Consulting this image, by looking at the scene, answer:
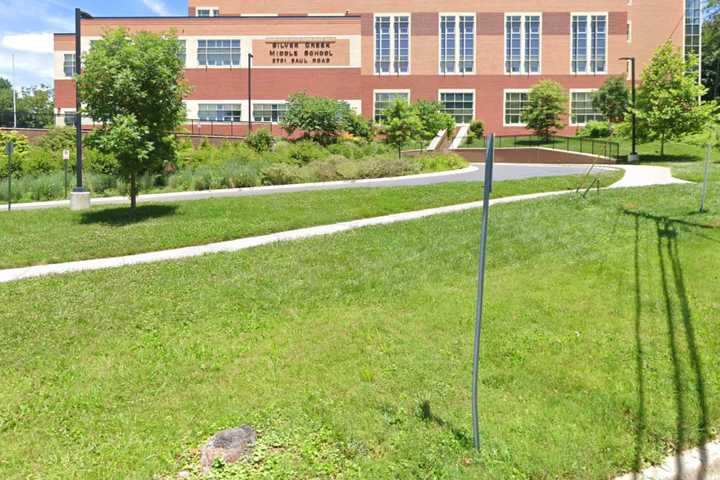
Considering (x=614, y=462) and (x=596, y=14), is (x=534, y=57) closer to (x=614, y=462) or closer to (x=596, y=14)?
(x=596, y=14)

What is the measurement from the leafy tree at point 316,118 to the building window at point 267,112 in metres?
12.2

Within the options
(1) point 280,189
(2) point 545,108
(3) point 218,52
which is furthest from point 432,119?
(1) point 280,189

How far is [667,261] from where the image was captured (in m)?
8.14

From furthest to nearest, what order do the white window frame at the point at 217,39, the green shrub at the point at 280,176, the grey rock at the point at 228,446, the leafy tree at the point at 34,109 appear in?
the leafy tree at the point at 34,109, the white window frame at the point at 217,39, the green shrub at the point at 280,176, the grey rock at the point at 228,446

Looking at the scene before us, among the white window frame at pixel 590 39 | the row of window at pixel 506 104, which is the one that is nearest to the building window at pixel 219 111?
the row of window at pixel 506 104

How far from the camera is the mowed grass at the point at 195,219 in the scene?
34.3ft

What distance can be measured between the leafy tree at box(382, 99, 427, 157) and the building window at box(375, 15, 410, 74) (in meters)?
21.1

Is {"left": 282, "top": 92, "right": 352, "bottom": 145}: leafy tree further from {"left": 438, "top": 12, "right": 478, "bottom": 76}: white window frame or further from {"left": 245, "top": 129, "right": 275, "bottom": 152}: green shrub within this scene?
{"left": 438, "top": 12, "right": 478, "bottom": 76}: white window frame

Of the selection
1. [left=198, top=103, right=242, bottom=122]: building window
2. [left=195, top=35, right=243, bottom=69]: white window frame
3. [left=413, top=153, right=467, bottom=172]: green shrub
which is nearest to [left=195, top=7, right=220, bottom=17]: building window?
[left=195, top=35, right=243, bottom=69]: white window frame

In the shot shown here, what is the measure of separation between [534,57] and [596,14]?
22.9ft

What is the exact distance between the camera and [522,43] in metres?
54.3

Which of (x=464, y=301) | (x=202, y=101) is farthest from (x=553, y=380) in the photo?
(x=202, y=101)

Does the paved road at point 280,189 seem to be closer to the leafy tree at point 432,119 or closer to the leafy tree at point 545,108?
the leafy tree at point 432,119

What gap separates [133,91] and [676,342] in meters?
11.3
